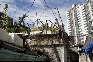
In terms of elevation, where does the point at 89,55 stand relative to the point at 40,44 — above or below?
below

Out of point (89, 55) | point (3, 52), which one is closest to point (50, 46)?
point (89, 55)

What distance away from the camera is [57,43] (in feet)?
60.2

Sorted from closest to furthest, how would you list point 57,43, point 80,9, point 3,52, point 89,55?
point 3,52
point 57,43
point 89,55
point 80,9

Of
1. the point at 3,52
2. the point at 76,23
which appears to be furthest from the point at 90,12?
the point at 3,52

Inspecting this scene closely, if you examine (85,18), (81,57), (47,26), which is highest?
(85,18)

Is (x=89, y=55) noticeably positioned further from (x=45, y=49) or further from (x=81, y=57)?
(x=45, y=49)

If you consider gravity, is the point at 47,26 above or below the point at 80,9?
below

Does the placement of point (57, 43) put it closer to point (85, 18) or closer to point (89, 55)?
point (89, 55)

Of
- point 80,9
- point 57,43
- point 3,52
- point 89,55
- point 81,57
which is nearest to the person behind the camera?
point 3,52

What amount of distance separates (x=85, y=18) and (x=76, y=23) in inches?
305

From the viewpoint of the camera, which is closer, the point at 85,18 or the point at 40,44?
the point at 40,44

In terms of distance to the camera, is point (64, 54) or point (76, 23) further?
point (76, 23)

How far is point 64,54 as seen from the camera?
18469mm

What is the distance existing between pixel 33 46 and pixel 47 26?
2592 mm
